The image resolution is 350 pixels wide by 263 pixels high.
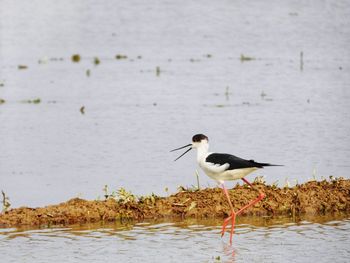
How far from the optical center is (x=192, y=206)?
38.1 ft

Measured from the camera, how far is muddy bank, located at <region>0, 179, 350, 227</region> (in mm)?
11344

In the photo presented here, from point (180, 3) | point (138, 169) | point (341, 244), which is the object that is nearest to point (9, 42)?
point (180, 3)

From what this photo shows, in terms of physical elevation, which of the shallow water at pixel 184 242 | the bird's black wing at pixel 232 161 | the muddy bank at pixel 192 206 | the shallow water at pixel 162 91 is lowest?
the shallow water at pixel 184 242

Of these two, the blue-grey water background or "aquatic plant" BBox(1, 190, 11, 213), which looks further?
the blue-grey water background

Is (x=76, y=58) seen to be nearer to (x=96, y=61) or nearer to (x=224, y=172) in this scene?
(x=96, y=61)

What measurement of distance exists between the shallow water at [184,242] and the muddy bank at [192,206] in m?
0.25

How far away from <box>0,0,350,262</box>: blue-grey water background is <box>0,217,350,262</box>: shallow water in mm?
55

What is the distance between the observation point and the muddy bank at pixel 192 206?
11.3 m

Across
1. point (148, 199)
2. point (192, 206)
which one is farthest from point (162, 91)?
point (192, 206)

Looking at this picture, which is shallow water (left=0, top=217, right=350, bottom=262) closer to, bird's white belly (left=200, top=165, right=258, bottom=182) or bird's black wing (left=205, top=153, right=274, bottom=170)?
bird's white belly (left=200, top=165, right=258, bottom=182)

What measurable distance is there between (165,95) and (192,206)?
1037 centimetres

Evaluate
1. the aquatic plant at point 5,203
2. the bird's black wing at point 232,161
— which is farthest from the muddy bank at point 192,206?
the bird's black wing at point 232,161

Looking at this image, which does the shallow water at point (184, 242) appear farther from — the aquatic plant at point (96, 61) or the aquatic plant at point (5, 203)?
the aquatic plant at point (96, 61)

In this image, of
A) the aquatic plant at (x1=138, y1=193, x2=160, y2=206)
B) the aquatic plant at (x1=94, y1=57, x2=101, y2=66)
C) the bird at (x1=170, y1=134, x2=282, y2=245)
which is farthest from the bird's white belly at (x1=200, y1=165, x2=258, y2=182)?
the aquatic plant at (x1=94, y1=57, x2=101, y2=66)
